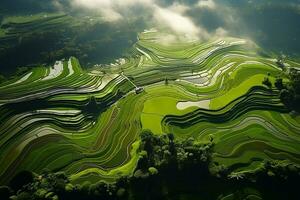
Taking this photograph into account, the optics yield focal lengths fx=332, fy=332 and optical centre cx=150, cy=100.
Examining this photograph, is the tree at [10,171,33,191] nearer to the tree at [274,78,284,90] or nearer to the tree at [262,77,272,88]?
the tree at [262,77,272,88]

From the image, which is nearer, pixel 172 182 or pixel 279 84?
pixel 172 182

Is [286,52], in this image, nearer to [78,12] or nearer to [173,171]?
[173,171]

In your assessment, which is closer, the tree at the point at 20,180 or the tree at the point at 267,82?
the tree at the point at 20,180

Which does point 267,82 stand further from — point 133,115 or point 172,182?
point 172,182

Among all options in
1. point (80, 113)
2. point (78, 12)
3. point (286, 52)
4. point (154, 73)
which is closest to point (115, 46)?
point (154, 73)

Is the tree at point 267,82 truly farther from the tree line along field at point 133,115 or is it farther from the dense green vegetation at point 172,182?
the dense green vegetation at point 172,182

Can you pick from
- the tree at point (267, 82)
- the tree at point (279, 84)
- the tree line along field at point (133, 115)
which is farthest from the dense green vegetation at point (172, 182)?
the tree at point (267, 82)

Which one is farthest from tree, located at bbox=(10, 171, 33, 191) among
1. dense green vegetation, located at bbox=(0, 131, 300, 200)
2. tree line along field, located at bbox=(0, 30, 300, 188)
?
tree line along field, located at bbox=(0, 30, 300, 188)

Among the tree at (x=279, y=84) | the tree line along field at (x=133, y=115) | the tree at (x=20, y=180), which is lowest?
the tree at (x=20, y=180)

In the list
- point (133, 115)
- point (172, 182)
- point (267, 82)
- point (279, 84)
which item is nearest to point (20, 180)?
point (172, 182)
